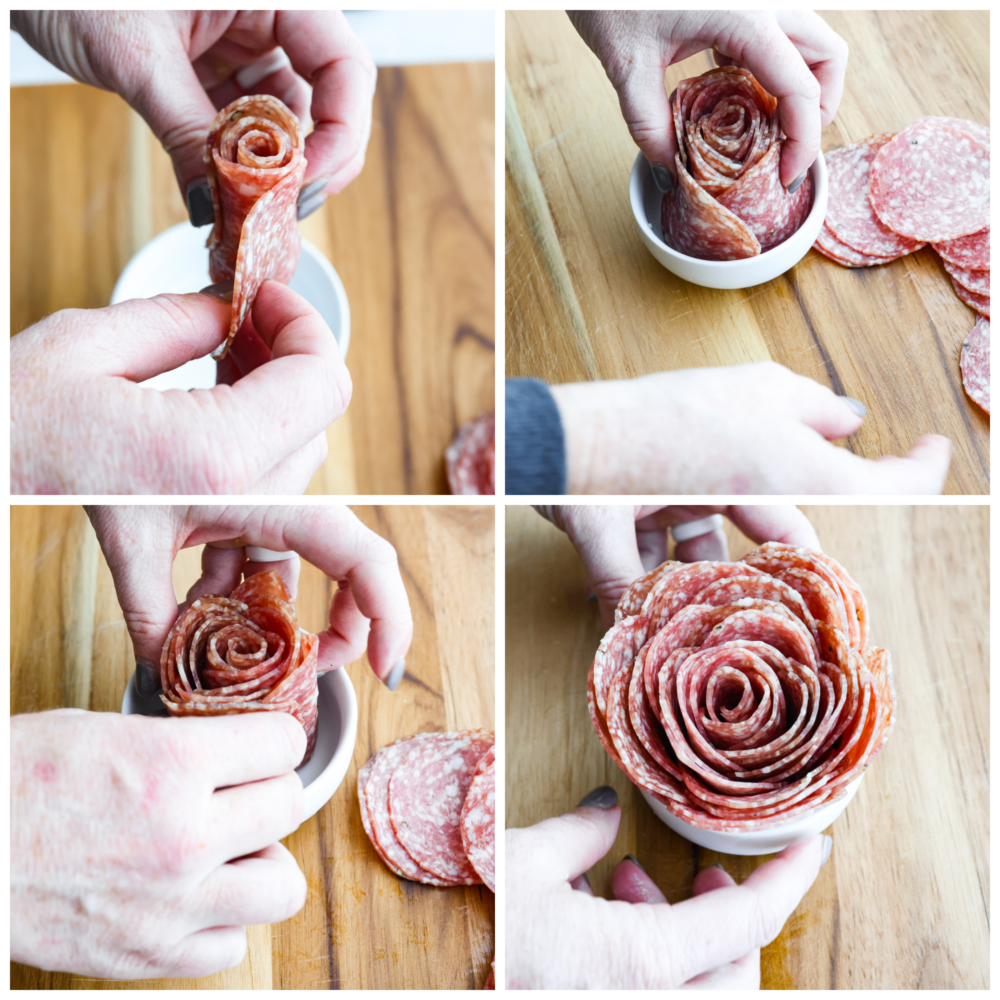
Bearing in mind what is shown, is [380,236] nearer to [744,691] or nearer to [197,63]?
[197,63]

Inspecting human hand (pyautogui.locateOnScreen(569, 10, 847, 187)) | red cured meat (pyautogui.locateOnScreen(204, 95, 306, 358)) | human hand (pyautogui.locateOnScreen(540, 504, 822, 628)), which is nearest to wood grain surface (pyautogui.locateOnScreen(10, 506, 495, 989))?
human hand (pyautogui.locateOnScreen(540, 504, 822, 628))

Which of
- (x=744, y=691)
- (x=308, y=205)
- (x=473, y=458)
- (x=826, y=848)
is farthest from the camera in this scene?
(x=473, y=458)

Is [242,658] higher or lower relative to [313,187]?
lower

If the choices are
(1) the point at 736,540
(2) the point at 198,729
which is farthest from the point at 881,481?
(2) the point at 198,729

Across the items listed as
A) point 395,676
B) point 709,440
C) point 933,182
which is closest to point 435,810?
point 395,676

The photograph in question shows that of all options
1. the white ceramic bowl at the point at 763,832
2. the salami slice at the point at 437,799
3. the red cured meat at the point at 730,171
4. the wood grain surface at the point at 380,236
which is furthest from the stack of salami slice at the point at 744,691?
the wood grain surface at the point at 380,236

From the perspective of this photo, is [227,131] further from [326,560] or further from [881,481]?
[881,481]

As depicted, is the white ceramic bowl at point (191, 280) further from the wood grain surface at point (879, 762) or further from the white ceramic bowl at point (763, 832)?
the white ceramic bowl at point (763, 832)

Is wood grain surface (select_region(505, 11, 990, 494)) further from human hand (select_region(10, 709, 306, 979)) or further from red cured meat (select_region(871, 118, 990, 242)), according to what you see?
human hand (select_region(10, 709, 306, 979))
